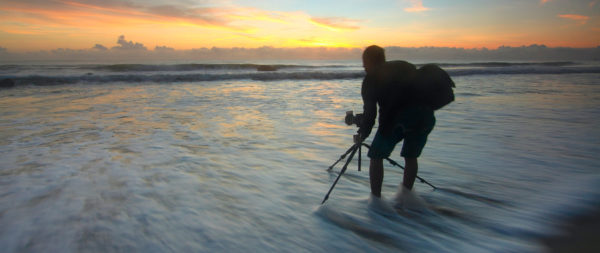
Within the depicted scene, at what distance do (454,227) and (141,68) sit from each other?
117 ft

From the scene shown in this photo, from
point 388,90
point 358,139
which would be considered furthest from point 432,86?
point 358,139

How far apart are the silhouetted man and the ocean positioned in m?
0.71

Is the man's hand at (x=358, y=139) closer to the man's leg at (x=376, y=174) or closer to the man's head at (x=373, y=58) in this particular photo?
the man's leg at (x=376, y=174)

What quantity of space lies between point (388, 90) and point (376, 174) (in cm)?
88

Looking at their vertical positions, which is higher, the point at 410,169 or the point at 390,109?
the point at 390,109

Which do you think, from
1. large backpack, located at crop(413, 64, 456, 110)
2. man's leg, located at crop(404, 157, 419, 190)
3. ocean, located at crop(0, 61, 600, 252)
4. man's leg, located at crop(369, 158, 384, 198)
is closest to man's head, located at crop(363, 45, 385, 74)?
large backpack, located at crop(413, 64, 456, 110)

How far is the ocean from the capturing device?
2977 mm

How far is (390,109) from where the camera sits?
315 cm

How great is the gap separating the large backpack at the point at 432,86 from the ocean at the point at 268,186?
1.18m

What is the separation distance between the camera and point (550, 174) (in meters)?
4.61

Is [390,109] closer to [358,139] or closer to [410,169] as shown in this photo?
[358,139]

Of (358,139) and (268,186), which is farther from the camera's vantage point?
(268,186)

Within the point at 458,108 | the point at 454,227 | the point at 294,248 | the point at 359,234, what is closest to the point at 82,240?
the point at 294,248

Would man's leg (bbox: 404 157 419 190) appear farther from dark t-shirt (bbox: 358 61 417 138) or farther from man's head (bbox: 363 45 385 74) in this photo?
man's head (bbox: 363 45 385 74)
